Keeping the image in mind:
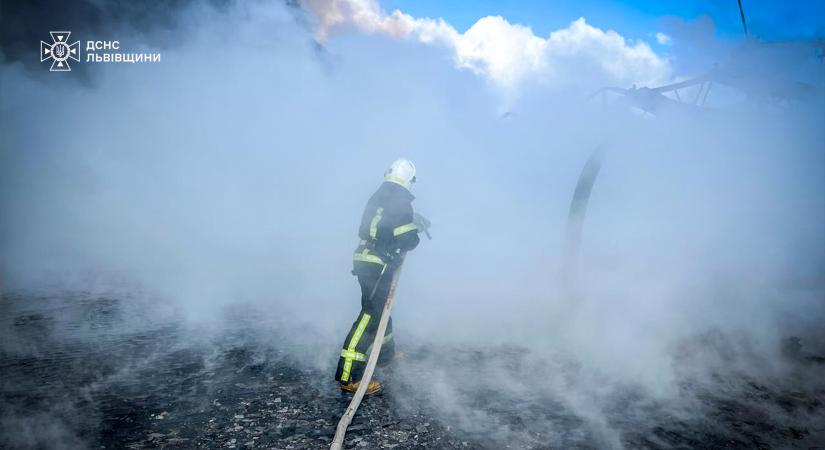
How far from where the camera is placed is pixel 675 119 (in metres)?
6.82

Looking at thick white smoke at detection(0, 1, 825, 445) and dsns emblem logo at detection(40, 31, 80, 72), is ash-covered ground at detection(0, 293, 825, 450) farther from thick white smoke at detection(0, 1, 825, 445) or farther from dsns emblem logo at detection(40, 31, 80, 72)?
dsns emblem logo at detection(40, 31, 80, 72)

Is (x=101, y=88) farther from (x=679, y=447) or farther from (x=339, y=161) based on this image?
(x=679, y=447)

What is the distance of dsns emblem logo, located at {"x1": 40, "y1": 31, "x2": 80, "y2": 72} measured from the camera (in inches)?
324

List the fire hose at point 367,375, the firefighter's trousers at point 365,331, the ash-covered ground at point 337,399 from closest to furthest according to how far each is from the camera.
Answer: the fire hose at point 367,375, the ash-covered ground at point 337,399, the firefighter's trousers at point 365,331

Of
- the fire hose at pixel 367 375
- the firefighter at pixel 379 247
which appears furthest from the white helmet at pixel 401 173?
the fire hose at pixel 367 375

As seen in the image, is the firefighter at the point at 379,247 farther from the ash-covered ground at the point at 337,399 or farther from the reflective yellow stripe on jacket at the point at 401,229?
the ash-covered ground at the point at 337,399

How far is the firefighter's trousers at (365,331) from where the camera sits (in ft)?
11.4

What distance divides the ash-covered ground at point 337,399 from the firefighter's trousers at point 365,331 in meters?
0.19

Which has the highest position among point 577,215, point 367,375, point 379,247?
point 577,215

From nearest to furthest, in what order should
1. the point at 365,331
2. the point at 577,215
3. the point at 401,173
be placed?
the point at 365,331 → the point at 401,173 → the point at 577,215

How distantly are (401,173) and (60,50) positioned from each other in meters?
9.30

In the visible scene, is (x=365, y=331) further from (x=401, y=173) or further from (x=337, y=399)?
(x=401, y=173)

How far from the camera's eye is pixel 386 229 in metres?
3.69

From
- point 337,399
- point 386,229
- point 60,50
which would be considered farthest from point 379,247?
point 60,50
